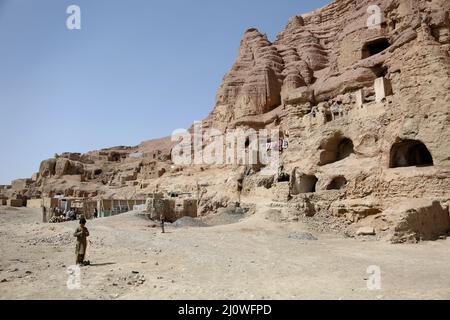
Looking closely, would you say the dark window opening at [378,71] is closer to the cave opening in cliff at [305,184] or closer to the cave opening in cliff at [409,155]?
the cave opening in cliff at [409,155]

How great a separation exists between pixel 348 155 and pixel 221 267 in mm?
17994

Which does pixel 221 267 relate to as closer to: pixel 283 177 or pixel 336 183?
pixel 336 183

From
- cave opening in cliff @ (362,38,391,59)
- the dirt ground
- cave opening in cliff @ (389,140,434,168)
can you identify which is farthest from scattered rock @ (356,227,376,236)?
cave opening in cliff @ (362,38,391,59)

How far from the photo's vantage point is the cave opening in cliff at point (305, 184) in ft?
78.7

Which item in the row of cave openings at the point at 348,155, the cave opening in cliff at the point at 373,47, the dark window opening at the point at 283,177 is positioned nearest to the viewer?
the row of cave openings at the point at 348,155

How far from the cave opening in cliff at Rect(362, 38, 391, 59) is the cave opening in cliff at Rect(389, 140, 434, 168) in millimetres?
16756

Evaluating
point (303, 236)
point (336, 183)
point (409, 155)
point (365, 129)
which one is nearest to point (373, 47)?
point (365, 129)

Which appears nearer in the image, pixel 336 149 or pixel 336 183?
pixel 336 183

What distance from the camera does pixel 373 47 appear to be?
113 feet

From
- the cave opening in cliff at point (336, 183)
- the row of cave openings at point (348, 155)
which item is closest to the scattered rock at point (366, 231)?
the row of cave openings at point (348, 155)

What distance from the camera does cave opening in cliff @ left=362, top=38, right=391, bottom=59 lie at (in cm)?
3334

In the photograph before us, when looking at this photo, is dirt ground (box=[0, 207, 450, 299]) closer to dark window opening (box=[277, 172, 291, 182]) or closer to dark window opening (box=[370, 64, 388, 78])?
dark window opening (box=[277, 172, 291, 182])
